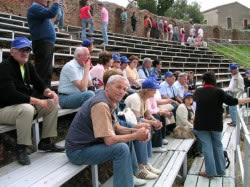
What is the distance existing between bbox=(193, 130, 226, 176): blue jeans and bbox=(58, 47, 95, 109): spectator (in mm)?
1817

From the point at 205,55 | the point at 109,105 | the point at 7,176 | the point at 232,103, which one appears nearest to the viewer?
the point at 7,176

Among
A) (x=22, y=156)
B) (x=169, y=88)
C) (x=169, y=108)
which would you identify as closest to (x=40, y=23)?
(x=22, y=156)

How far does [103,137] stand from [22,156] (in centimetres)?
84

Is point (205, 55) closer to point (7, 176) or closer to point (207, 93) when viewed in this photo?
point (207, 93)

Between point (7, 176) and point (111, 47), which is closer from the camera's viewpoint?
point (7, 176)

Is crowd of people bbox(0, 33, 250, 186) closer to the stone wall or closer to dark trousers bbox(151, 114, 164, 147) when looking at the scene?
dark trousers bbox(151, 114, 164, 147)

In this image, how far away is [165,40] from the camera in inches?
840

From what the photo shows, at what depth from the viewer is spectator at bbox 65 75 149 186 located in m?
2.75

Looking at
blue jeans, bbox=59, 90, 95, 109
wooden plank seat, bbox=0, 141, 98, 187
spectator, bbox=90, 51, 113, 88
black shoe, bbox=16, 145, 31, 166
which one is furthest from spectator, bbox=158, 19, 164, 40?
black shoe, bbox=16, 145, 31, 166

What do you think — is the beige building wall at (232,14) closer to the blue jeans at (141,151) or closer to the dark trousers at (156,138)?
the dark trousers at (156,138)

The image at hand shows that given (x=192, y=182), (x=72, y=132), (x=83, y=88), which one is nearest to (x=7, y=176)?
(x=72, y=132)

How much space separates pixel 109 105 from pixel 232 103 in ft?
7.59

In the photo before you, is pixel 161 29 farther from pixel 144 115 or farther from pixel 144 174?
pixel 144 174

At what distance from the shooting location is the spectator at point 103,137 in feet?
9.03
